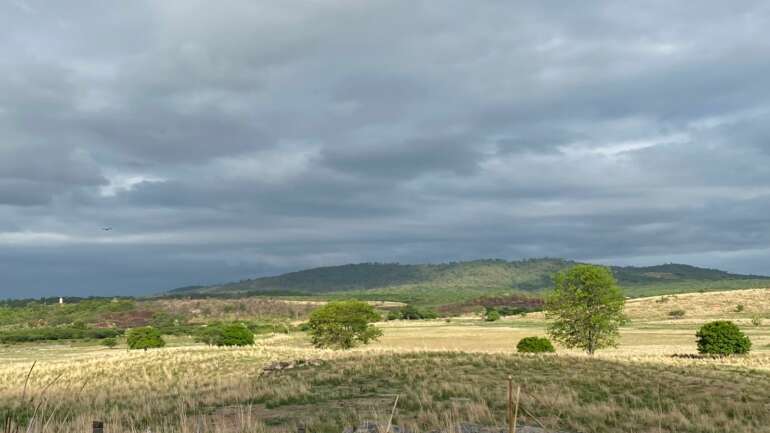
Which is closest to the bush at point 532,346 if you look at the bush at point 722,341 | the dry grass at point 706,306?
the bush at point 722,341

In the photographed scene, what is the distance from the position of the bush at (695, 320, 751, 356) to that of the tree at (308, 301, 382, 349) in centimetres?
4039

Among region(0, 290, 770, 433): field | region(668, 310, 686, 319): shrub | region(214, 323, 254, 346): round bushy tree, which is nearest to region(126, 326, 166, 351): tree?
region(214, 323, 254, 346): round bushy tree

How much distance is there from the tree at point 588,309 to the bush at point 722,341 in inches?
295

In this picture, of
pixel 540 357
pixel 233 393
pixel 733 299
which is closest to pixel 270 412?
pixel 233 393

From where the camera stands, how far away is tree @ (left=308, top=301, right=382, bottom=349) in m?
83.6

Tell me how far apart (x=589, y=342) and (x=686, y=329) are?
167 ft

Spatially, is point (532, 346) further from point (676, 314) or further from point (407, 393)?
point (676, 314)

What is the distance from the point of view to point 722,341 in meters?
58.3

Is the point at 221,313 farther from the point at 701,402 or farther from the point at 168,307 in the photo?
the point at 701,402

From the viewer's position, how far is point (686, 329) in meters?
105

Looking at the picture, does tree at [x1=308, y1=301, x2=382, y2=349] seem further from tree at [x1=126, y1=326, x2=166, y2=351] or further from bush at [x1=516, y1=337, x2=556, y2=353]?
bush at [x1=516, y1=337, x2=556, y2=353]

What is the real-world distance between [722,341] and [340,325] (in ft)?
145

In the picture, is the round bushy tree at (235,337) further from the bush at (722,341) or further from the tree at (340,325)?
the bush at (722,341)

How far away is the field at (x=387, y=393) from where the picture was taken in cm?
1814
